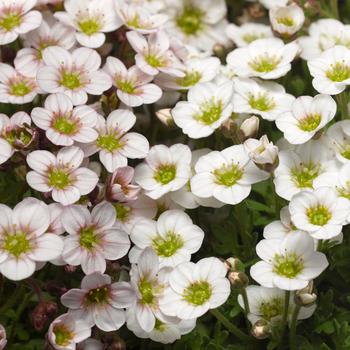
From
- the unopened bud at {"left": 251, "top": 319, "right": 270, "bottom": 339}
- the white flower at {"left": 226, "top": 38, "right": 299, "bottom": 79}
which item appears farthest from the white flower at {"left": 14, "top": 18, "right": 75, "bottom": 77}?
the unopened bud at {"left": 251, "top": 319, "right": 270, "bottom": 339}

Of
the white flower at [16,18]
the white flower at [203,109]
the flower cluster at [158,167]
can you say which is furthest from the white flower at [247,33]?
the white flower at [16,18]

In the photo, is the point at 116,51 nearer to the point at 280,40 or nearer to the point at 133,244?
the point at 280,40

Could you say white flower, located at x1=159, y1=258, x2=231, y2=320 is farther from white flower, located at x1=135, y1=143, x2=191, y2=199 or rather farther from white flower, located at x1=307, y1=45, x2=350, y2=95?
white flower, located at x1=307, y1=45, x2=350, y2=95

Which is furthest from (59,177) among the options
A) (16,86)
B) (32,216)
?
(16,86)

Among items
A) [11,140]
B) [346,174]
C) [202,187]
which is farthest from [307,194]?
[11,140]

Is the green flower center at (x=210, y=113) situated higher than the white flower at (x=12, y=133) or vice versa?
the white flower at (x=12, y=133)

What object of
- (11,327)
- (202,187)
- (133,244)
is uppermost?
(202,187)

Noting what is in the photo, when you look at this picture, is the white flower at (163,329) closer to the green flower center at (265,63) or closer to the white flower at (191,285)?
the white flower at (191,285)
